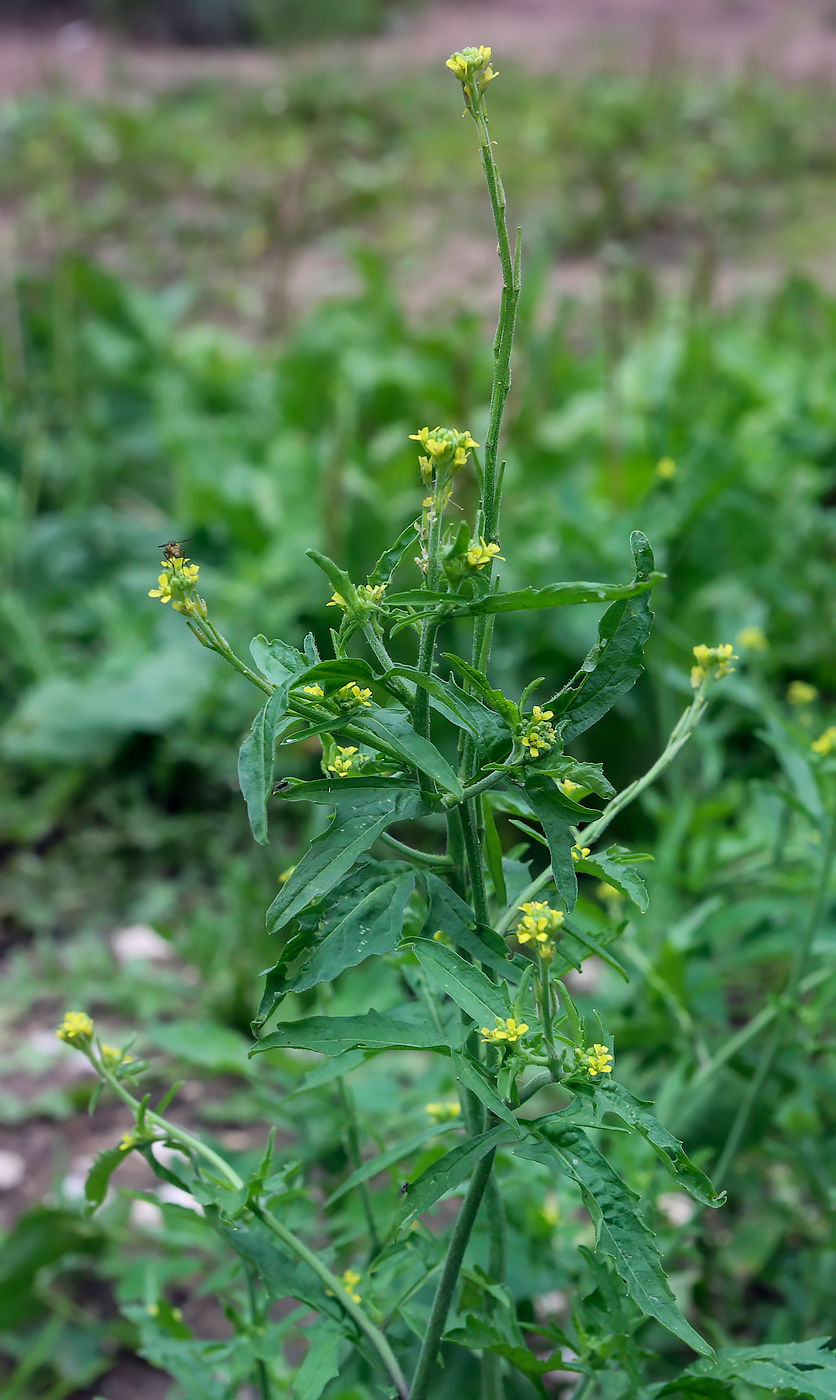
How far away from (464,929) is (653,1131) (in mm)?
137

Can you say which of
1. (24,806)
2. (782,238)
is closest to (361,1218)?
(24,806)

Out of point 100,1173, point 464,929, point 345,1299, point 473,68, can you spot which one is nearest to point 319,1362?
point 345,1299

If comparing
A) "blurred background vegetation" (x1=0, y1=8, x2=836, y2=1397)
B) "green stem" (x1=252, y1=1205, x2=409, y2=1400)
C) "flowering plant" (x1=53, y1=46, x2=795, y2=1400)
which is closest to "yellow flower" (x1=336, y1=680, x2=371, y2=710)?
"flowering plant" (x1=53, y1=46, x2=795, y2=1400)

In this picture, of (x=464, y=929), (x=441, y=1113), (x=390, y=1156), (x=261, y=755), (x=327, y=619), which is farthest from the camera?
(x=327, y=619)

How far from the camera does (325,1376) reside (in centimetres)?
70

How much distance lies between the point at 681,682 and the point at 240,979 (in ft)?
2.54

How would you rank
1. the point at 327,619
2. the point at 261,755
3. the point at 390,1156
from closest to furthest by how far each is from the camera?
the point at 261,755
the point at 390,1156
the point at 327,619

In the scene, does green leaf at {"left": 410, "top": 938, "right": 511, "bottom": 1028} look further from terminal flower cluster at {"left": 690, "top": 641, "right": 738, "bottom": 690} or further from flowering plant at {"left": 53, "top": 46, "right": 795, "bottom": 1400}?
terminal flower cluster at {"left": 690, "top": 641, "right": 738, "bottom": 690}

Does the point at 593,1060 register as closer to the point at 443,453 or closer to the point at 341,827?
the point at 341,827

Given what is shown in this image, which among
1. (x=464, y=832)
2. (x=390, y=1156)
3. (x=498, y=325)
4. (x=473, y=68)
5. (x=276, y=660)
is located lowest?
(x=390, y=1156)

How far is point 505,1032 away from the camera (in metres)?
0.61

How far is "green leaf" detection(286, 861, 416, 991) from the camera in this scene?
61cm

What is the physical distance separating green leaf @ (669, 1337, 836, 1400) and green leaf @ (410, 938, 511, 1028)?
0.26 m

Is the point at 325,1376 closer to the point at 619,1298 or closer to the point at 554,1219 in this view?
the point at 619,1298
